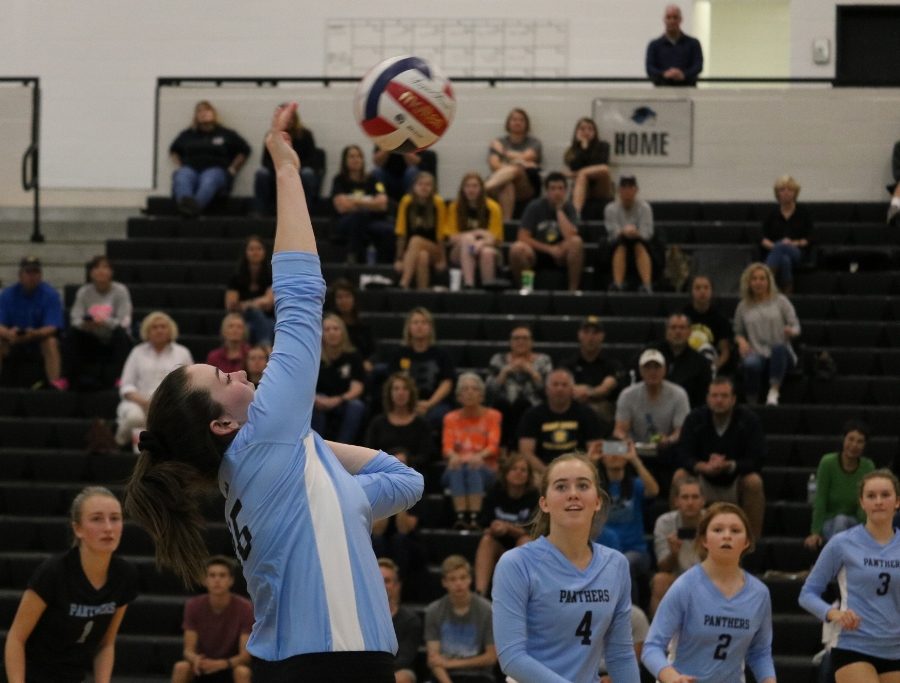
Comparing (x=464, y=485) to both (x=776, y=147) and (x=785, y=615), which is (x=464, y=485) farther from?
(x=776, y=147)

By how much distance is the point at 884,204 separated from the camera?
15.2 metres

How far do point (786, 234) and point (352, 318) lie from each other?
4.18m

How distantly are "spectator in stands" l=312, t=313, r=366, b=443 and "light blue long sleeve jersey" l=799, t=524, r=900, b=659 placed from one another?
14.9 ft

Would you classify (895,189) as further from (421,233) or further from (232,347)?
Result: (232,347)

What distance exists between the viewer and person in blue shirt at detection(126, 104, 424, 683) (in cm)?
323

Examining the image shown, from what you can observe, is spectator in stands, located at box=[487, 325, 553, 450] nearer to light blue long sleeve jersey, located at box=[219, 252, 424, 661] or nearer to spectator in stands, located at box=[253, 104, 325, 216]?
spectator in stands, located at box=[253, 104, 325, 216]

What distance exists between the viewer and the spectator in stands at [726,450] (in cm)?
1065

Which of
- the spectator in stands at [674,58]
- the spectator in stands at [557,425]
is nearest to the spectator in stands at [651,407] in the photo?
the spectator in stands at [557,425]

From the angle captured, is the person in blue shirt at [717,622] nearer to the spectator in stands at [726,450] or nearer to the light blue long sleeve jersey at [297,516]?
the light blue long sleeve jersey at [297,516]

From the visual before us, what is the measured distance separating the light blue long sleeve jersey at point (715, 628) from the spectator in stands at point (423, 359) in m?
5.49

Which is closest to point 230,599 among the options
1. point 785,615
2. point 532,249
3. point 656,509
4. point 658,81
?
point 656,509

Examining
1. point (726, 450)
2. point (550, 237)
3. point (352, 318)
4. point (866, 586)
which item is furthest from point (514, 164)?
point (866, 586)

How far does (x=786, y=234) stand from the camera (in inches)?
553

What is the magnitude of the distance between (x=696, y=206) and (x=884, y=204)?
1.82 m
